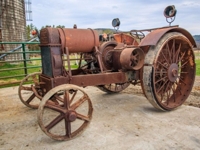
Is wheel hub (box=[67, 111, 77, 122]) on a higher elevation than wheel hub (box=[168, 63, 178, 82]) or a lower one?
lower

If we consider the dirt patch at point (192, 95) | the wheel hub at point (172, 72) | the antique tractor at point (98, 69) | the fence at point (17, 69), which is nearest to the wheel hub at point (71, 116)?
the antique tractor at point (98, 69)

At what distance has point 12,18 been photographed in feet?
40.8

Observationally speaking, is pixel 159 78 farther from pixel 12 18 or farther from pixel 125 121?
pixel 12 18

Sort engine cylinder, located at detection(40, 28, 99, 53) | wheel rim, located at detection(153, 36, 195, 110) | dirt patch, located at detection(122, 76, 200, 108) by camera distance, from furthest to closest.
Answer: dirt patch, located at detection(122, 76, 200, 108) < wheel rim, located at detection(153, 36, 195, 110) < engine cylinder, located at detection(40, 28, 99, 53)

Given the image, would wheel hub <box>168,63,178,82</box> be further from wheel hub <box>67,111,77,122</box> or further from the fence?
the fence

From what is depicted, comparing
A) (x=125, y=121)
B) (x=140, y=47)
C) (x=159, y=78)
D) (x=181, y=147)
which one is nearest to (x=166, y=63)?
(x=159, y=78)

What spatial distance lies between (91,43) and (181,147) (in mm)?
1840

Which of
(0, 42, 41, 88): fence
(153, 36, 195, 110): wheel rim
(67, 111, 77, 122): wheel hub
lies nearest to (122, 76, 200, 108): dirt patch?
(153, 36, 195, 110): wheel rim

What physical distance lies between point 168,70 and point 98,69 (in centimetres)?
115

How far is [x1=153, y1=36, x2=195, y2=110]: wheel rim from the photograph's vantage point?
129 inches

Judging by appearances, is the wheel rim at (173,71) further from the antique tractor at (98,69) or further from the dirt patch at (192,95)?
the dirt patch at (192,95)

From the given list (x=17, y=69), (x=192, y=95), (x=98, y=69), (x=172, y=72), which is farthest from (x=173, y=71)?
(x=17, y=69)

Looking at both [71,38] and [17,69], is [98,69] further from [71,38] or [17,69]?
[17,69]

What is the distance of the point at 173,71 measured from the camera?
3301mm
